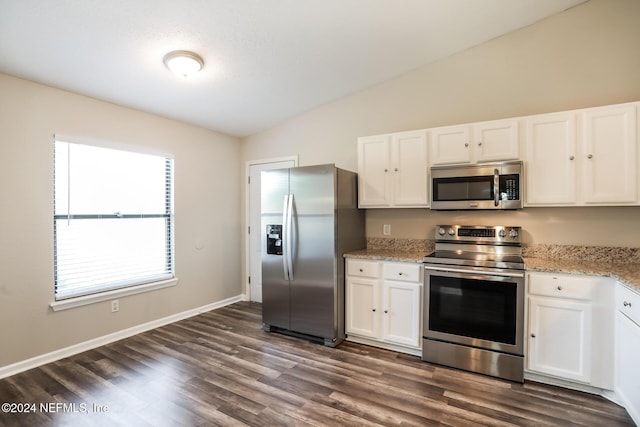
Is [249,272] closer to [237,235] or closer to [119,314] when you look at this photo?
[237,235]

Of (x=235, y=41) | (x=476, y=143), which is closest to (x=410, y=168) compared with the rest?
(x=476, y=143)

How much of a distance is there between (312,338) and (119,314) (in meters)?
2.10

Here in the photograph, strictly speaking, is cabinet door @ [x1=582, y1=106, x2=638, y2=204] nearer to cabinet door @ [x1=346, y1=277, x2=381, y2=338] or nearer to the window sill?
cabinet door @ [x1=346, y1=277, x2=381, y2=338]

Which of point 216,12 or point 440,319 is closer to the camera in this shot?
point 216,12

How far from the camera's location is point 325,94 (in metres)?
3.79

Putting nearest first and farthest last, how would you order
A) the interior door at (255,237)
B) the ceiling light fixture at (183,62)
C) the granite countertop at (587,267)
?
1. the granite countertop at (587,267)
2. the ceiling light fixture at (183,62)
3. the interior door at (255,237)

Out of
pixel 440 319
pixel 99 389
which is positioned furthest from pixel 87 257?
pixel 440 319

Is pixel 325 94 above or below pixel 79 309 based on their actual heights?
above

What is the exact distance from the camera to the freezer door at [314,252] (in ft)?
10.4

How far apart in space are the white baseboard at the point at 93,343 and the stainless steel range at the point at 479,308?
295 centimetres

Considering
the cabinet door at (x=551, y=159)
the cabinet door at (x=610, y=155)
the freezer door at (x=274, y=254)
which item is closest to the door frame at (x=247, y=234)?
the freezer door at (x=274, y=254)

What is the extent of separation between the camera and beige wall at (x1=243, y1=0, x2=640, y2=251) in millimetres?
2654

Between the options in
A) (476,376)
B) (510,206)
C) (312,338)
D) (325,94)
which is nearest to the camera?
(476,376)

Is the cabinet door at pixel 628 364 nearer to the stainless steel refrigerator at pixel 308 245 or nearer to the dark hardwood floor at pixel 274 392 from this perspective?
the dark hardwood floor at pixel 274 392
